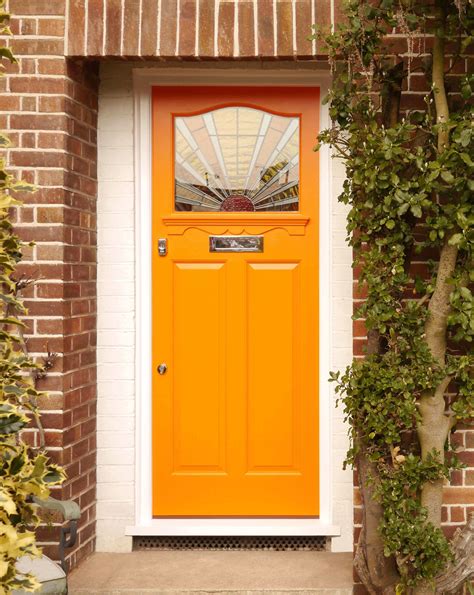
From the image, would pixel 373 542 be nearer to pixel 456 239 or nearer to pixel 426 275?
pixel 426 275

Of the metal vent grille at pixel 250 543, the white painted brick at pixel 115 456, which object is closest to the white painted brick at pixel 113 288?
the white painted brick at pixel 115 456

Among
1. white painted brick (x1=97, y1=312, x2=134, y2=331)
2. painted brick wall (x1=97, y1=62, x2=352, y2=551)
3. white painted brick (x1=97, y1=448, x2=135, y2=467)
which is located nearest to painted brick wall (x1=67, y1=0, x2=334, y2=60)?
painted brick wall (x1=97, y1=62, x2=352, y2=551)

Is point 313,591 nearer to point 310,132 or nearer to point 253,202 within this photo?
point 253,202

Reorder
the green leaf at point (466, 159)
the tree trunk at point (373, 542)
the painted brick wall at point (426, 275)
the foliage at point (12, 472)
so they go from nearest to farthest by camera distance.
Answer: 1. the foliage at point (12, 472)
2. the green leaf at point (466, 159)
3. the tree trunk at point (373, 542)
4. the painted brick wall at point (426, 275)

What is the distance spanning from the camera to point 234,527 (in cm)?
448

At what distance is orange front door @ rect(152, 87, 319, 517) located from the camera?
4531 mm

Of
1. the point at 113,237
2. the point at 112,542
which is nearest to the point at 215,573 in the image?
the point at 112,542

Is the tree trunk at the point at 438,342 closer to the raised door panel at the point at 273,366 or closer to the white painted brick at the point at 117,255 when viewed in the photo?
the raised door panel at the point at 273,366

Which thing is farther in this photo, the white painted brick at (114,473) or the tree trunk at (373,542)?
the white painted brick at (114,473)

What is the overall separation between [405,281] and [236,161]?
1.40 metres

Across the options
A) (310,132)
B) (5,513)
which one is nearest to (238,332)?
(310,132)

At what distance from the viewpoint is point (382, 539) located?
3.59 m

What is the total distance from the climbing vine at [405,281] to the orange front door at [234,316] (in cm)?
82

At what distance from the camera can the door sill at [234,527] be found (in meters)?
4.45
